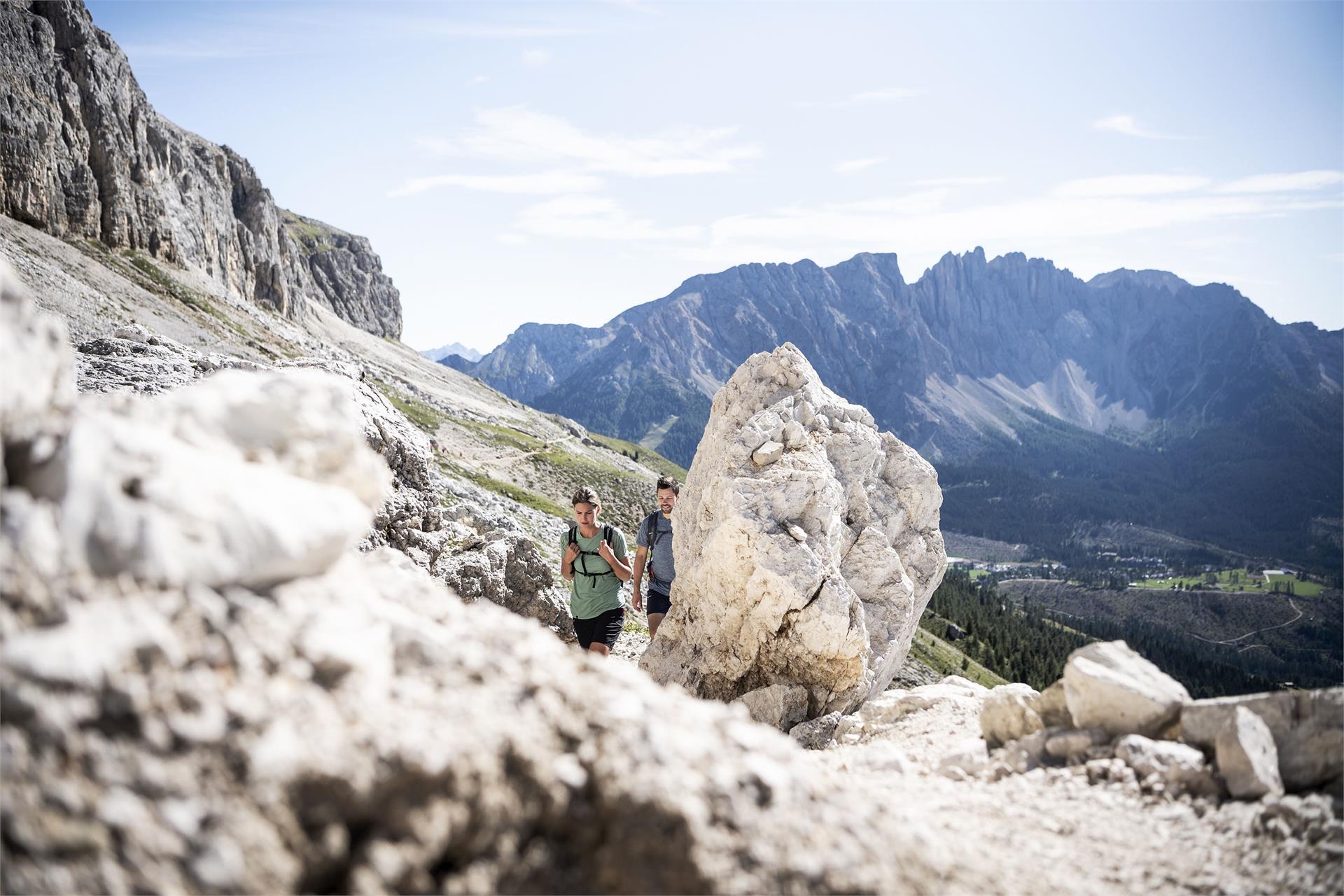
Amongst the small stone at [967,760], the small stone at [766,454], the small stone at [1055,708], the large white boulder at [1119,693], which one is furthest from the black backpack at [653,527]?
the large white boulder at [1119,693]

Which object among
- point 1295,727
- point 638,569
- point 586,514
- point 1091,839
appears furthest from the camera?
point 638,569

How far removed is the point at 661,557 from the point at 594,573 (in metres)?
2.50

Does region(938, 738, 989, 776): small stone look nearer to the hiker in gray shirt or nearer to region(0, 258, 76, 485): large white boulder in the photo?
the hiker in gray shirt

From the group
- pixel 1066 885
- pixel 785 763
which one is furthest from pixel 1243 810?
pixel 785 763

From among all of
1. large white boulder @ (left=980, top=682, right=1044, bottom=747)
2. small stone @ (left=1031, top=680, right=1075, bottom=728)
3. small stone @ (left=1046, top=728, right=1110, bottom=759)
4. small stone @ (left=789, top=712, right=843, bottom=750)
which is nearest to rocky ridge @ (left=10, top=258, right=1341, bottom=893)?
small stone @ (left=1046, top=728, right=1110, bottom=759)

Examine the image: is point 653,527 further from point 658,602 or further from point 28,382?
point 28,382

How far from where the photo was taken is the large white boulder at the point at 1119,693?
294 inches

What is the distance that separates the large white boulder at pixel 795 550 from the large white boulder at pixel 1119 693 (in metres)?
5.19

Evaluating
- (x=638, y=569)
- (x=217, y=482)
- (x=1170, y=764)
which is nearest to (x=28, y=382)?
(x=217, y=482)

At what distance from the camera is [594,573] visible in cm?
1242

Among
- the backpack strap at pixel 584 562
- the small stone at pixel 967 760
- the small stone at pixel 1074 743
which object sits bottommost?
the small stone at pixel 967 760

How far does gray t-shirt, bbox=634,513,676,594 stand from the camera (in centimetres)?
1440

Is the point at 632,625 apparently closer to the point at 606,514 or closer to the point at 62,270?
the point at 606,514

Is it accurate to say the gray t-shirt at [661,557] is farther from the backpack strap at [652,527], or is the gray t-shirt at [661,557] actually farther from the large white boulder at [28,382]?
the large white boulder at [28,382]
